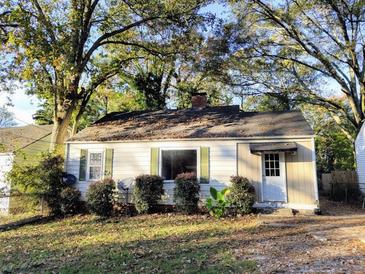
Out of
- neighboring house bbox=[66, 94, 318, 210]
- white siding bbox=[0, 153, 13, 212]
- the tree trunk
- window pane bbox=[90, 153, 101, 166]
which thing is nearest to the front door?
neighboring house bbox=[66, 94, 318, 210]

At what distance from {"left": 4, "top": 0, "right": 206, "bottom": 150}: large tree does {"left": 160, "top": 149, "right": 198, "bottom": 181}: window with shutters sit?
17.3 ft

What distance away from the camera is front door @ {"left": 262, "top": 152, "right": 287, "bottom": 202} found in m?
11.3

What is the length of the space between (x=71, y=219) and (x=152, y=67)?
14.4m

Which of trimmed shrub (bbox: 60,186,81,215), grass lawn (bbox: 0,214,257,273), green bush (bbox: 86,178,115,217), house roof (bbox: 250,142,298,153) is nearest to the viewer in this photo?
grass lawn (bbox: 0,214,257,273)

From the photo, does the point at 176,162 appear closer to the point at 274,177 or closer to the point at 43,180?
the point at 274,177

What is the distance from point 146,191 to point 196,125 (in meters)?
3.79

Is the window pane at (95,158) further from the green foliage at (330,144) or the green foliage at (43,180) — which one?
the green foliage at (330,144)

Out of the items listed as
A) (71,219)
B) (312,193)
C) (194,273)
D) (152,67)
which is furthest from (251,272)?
(152,67)

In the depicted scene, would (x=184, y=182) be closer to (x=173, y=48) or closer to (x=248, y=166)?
(x=248, y=166)

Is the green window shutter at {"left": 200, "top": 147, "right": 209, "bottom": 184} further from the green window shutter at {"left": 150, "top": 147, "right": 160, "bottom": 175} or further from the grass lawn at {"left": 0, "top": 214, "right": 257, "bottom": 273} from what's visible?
the green window shutter at {"left": 150, "top": 147, "right": 160, "bottom": 175}

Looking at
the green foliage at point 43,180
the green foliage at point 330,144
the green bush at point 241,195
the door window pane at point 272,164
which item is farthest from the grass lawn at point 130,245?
the green foliage at point 330,144

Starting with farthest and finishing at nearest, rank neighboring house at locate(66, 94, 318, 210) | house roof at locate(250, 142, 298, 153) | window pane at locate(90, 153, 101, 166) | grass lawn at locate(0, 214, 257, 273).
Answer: window pane at locate(90, 153, 101, 166) < neighboring house at locate(66, 94, 318, 210) < house roof at locate(250, 142, 298, 153) < grass lawn at locate(0, 214, 257, 273)

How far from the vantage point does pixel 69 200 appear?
39.1 ft

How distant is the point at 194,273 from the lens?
497 cm
